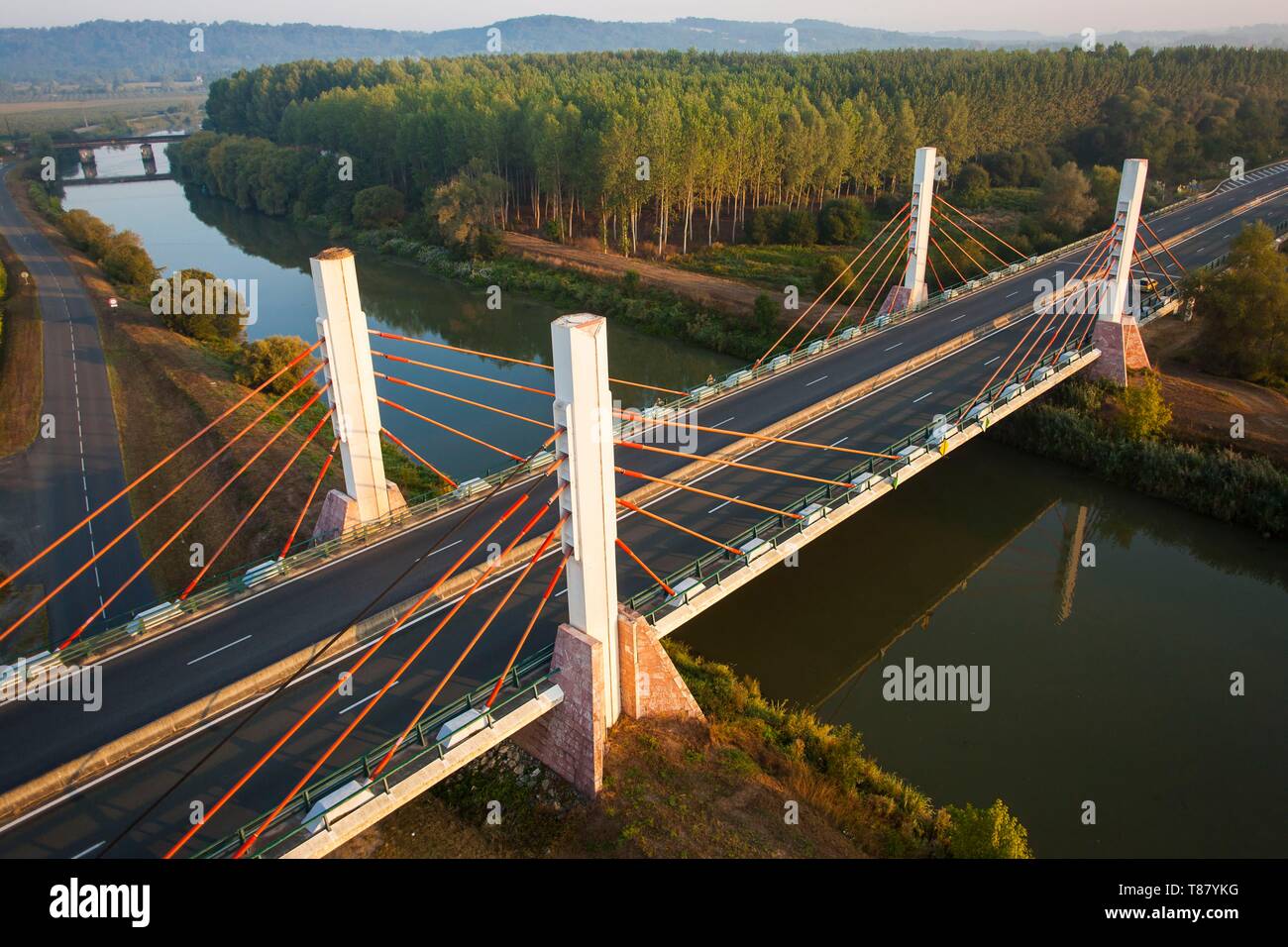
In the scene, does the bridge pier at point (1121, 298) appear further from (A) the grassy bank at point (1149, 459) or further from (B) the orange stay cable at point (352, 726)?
(B) the orange stay cable at point (352, 726)

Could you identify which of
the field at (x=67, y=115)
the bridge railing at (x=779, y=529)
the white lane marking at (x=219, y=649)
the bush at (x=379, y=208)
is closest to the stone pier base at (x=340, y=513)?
the white lane marking at (x=219, y=649)

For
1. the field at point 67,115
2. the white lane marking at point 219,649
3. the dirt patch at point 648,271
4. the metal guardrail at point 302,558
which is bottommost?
the white lane marking at point 219,649

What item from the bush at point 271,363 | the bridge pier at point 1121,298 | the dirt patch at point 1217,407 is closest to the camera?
the dirt patch at point 1217,407

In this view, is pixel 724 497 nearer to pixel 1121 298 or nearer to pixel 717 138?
pixel 1121 298

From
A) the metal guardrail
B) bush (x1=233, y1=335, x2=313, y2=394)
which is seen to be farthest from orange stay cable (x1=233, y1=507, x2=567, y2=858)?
bush (x1=233, y1=335, x2=313, y2=394)

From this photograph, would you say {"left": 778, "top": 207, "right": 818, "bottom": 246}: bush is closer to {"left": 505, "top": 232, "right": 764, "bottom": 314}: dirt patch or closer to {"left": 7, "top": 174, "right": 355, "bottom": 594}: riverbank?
{"left": 505, "top": 232, "right": 764, "bottom": 314}: dirt patch

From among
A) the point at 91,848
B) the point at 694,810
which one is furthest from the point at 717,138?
the point at 91,848
